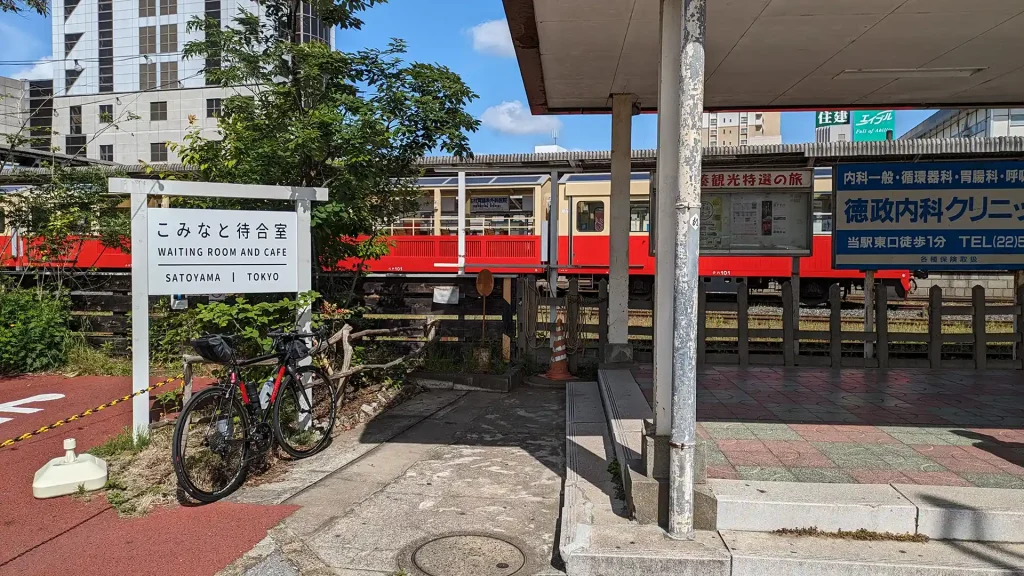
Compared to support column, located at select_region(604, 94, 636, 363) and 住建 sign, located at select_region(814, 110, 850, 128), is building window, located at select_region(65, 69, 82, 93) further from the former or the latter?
support column, located at select_region(604, 94, 636, 363)

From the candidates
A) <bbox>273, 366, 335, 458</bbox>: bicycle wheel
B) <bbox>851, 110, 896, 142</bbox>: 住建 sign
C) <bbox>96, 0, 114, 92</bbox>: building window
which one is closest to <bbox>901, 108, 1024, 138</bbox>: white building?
<bbox>851, 110, 896, 142</bbox>: 住建 sign

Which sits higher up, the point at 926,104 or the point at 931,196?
the point at 926,104

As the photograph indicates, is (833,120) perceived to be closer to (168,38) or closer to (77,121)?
(168,38)

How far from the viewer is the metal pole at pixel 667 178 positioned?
382 centimetres

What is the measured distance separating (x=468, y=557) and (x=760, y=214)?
7325 mm

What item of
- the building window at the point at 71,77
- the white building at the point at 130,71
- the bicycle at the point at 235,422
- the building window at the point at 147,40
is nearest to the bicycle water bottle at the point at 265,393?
the bicycle at the point at 235,422

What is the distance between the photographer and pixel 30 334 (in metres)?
8.84

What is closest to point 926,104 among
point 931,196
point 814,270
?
point 931,196

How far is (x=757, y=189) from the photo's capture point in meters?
9.37

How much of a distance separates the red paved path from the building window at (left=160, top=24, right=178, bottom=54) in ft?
148

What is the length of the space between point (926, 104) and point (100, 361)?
10.9m

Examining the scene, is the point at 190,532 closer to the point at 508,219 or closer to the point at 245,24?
the point at 245,24

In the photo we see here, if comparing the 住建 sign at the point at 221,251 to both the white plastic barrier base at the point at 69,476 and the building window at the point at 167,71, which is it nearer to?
the white plastic barrier base at the point at 69,476

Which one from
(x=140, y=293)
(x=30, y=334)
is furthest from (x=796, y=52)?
(x=30, y=334)
